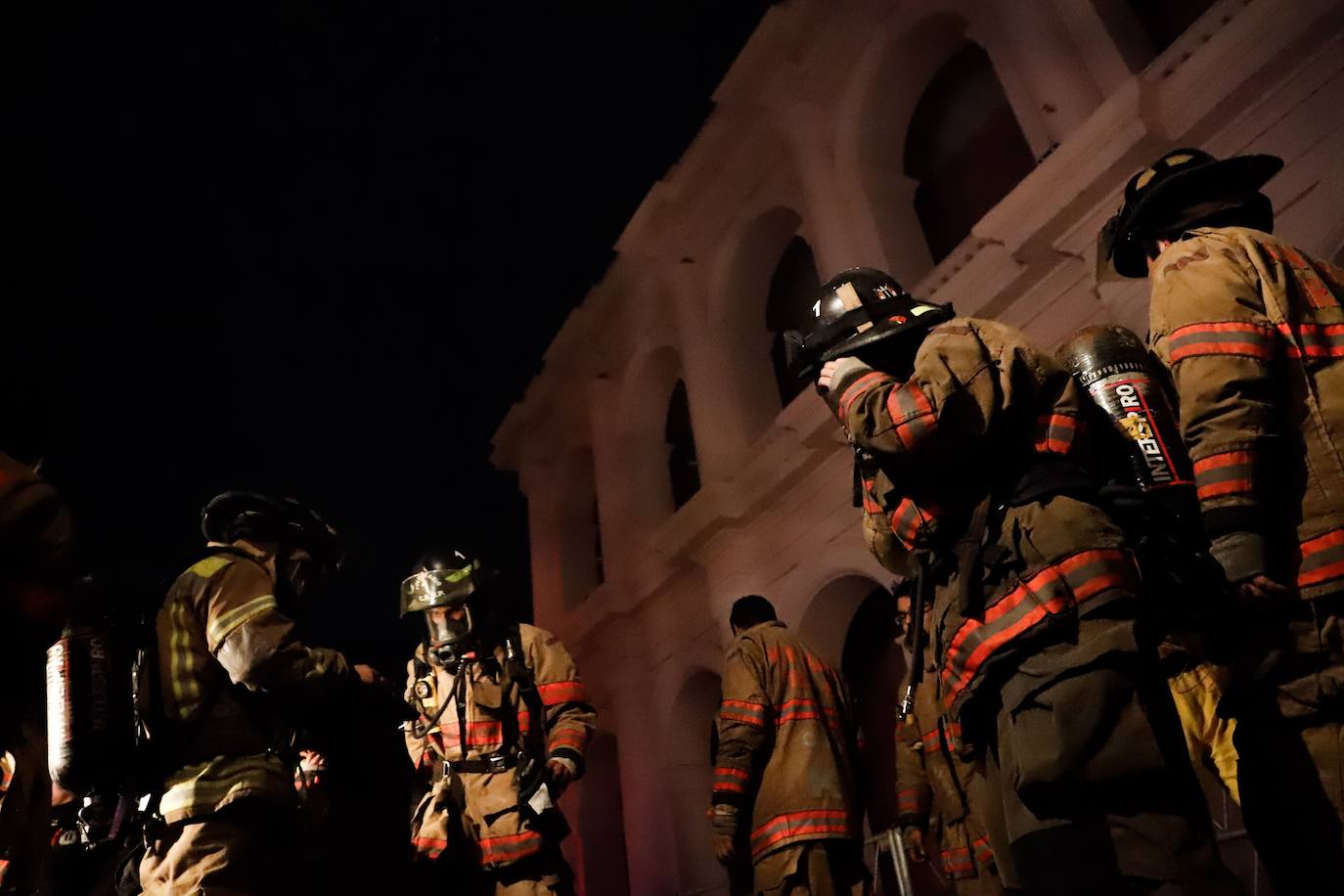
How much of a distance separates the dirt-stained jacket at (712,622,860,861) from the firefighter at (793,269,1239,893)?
220 cm

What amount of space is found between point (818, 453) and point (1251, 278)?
6.33 m

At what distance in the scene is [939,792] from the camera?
486 centimetres

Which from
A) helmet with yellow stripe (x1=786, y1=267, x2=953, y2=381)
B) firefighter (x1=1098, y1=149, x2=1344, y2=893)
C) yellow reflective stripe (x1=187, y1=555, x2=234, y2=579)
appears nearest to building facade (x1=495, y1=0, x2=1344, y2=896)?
firefighter (x1=1098, y1=149, x2=1344, y2=893)

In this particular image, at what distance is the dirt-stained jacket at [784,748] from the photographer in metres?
4.66

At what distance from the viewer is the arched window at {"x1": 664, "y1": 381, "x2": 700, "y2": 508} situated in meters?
12.8

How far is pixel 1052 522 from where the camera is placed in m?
2.26

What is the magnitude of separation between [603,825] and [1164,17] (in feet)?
36.3

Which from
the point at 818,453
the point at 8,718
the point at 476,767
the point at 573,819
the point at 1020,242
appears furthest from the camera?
the point at 573,819

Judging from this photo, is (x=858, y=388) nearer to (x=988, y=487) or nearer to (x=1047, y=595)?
(x=988, y=487)

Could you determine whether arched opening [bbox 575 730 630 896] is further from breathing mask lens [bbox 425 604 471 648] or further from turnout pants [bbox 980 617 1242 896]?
turnout pants [bbox 980 617 1242 896]

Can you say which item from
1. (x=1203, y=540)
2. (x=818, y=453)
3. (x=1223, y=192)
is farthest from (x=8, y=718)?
(x=818, y=453)

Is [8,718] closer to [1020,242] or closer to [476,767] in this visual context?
[476,767]

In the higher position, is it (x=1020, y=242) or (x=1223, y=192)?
(x=1020, y=242)

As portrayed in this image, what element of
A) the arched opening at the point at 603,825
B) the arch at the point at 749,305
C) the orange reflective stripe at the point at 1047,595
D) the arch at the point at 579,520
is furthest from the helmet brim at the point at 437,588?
the arch at the point at 579,520
